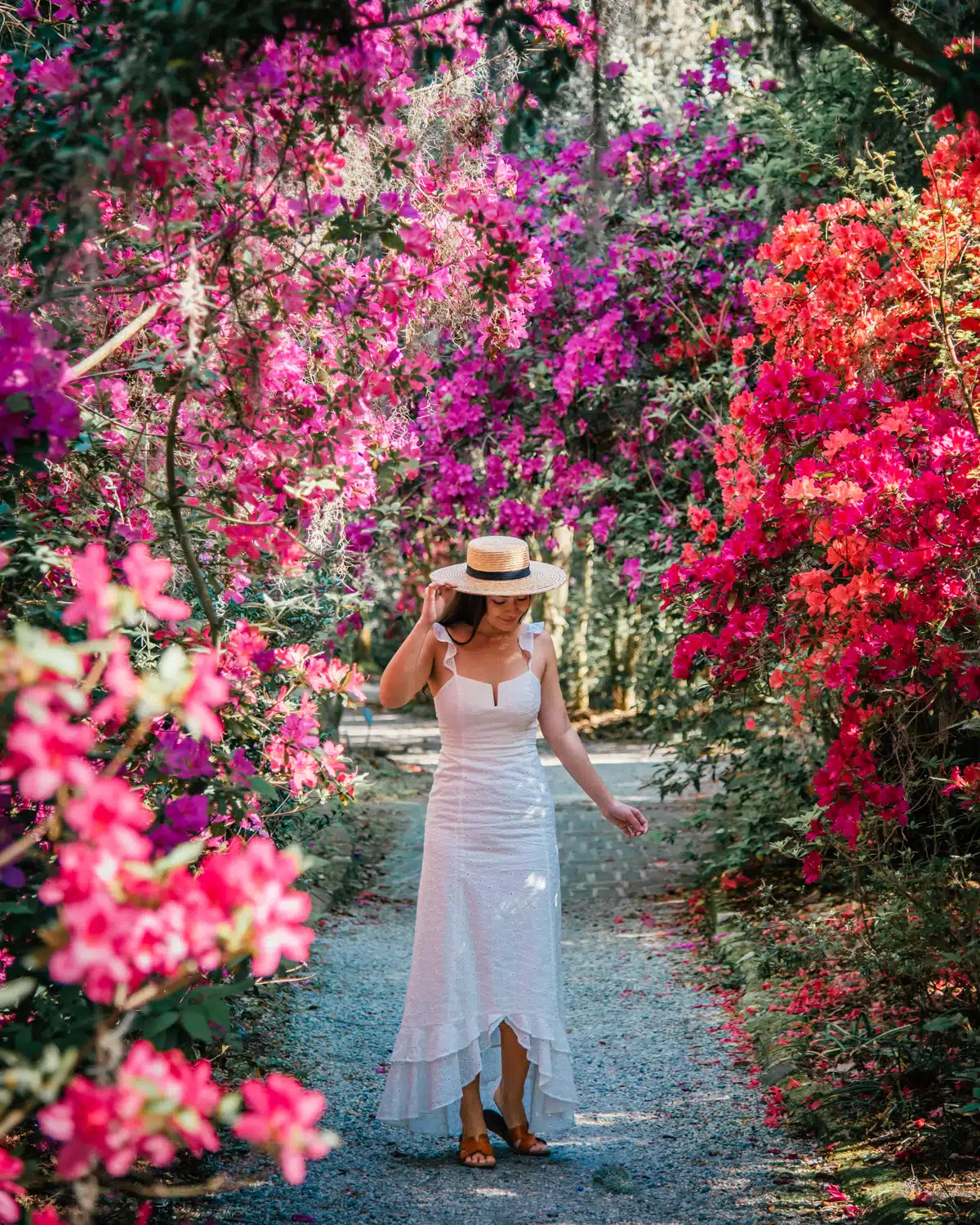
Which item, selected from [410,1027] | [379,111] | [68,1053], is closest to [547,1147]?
[410,1027]

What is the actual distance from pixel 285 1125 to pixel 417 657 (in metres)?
2.34

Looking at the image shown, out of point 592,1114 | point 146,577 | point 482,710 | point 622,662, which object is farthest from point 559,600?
point 146,577

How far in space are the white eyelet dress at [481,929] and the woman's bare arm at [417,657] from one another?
0.06 metres

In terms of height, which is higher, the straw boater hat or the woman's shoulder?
the straw boater hat

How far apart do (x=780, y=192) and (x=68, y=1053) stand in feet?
21.3

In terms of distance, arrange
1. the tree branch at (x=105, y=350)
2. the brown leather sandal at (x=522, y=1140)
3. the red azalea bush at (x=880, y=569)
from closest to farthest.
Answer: the tree branch at (x=105, y=350) → the red azalea bush at (x=880, y=569) → the brown leather sandal at (x=522, y=1140)

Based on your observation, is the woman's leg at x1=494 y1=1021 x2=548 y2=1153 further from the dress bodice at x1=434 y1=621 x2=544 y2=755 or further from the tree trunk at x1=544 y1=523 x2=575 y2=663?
the tree trunk at x1=544 y1=523 x2=575 y2=663

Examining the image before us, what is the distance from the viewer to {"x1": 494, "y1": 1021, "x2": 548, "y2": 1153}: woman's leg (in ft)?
12.3

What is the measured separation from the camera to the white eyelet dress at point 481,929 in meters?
3.68

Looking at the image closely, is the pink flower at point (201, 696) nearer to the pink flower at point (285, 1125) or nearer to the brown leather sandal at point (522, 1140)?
the pink flower at point (285, 1125)

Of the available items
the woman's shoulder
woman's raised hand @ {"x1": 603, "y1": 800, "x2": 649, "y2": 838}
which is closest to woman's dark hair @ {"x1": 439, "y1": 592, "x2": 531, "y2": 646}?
the woman's shoulder

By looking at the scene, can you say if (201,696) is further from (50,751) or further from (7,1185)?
(7,1185)

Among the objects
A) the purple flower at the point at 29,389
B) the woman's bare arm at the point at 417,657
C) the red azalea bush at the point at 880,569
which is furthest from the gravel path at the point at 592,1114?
the purple flower at the point at 29,389

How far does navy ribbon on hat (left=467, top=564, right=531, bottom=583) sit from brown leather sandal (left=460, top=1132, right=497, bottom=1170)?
5.43 feet
